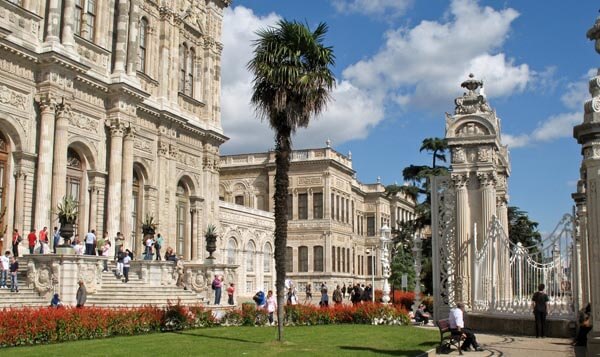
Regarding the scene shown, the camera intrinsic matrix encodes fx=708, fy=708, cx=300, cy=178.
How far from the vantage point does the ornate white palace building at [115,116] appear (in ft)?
86.2

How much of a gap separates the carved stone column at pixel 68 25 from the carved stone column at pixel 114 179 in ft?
13.7

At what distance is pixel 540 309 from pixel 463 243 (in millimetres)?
4288

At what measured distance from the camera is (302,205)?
221 feet

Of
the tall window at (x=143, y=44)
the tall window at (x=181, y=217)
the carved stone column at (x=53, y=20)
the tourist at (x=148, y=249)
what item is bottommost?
the tourist at (x=148, y=249)

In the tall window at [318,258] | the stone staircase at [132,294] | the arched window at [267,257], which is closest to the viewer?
the stone staircase at [132,294]

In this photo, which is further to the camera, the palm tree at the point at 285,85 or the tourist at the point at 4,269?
the tourist at the point at 4,269

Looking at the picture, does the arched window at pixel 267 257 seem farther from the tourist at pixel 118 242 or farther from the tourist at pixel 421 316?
the tourist at pixel 421 316

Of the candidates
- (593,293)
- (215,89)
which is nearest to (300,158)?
(215,89)

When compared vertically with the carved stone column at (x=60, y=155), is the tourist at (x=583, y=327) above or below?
below

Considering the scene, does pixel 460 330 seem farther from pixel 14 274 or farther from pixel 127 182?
pixel 127 182

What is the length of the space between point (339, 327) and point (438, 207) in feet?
16.1

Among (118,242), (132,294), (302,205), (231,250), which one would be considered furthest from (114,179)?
(302,205)

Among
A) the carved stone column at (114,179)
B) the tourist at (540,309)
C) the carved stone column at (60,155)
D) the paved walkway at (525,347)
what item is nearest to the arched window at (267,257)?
the carved stone column at (114,179)

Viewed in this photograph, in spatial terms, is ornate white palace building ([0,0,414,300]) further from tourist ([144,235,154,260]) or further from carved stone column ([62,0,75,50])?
tourist ([144,235,154,260])
